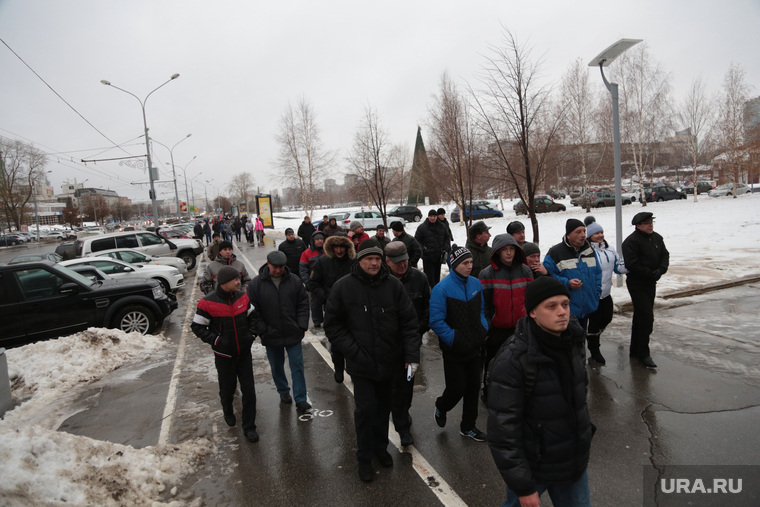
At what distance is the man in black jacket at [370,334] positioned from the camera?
3281 millimetres

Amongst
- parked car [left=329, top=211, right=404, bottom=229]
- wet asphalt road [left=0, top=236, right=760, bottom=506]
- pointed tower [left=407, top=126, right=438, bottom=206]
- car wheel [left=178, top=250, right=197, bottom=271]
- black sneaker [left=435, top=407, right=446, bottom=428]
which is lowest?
wet asphalt road [left=0, top=236, right=760, bottom=506]

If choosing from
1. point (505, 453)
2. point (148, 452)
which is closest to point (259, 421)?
point (148, 452)

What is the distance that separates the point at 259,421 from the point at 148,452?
1090mm

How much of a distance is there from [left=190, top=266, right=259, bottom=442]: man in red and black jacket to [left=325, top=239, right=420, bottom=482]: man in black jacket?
1.21m

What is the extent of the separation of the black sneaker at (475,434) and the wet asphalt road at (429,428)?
58 millimetres

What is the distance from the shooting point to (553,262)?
482 cm

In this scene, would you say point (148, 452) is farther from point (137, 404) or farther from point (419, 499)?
point (419, 499)

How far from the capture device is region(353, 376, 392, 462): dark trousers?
3293 millimetres

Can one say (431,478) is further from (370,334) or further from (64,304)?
(64,304)

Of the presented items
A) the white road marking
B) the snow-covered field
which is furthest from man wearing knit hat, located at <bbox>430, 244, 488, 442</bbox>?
the snow-covered field

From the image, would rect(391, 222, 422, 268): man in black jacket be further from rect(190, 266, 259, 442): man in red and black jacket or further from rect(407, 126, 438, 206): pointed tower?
rect(407, 126, 438, 206): pointed tower

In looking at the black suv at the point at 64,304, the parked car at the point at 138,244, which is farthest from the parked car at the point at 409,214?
the black suv at the point at 64,304

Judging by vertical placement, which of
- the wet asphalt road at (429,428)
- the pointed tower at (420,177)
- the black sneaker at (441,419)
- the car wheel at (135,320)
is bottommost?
the wet asphalt road at (429,428)

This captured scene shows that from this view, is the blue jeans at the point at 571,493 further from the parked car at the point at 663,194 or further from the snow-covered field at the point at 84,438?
the parked car at the point at 663,194
